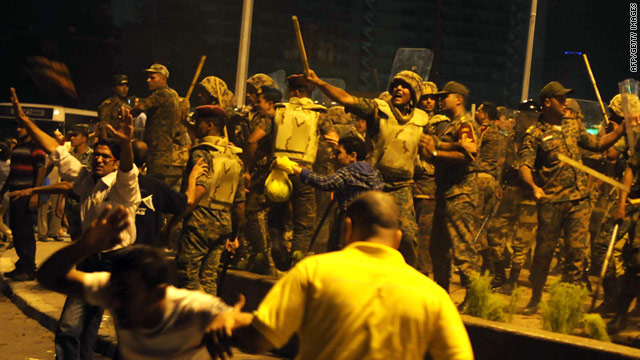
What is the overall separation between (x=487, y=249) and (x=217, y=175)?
445cm

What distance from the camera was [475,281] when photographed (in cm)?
805

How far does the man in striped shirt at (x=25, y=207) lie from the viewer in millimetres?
11195

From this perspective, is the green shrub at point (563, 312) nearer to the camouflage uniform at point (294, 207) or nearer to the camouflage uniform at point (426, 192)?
the camouflage uniform at point (426, 192)

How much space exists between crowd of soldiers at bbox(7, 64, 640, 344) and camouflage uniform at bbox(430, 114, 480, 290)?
0.04ft

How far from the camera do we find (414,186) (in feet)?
33.4

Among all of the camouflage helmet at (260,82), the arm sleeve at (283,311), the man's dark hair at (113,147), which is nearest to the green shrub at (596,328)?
the man's dark hair at (113,147)

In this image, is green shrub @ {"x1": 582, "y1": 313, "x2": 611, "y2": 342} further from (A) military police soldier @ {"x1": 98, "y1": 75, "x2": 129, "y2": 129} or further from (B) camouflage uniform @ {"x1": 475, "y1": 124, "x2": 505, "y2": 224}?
(A) military police soldier @ {"x1": 98, "y1": 75, "x2": 129, "y2": 129}

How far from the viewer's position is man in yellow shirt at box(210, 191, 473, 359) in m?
3.51

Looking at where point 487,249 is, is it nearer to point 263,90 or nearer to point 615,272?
point 615,272

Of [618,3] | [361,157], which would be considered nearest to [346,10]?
[618,3]

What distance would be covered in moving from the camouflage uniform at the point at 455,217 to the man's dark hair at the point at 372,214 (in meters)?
5.20

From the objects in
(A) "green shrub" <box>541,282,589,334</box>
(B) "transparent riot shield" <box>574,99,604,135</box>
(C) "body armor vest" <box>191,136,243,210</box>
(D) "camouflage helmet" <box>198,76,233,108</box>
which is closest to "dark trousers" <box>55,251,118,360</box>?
(C) "body armor vest" <box>191,136,243,210</box>

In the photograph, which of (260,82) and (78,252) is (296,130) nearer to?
(260,82)

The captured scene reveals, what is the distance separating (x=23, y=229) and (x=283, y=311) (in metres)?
8.44
